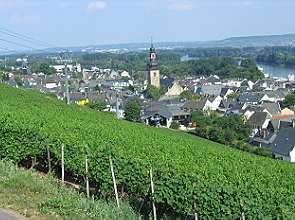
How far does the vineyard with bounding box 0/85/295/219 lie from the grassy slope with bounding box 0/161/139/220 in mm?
909

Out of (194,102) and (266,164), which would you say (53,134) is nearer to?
(266,164)

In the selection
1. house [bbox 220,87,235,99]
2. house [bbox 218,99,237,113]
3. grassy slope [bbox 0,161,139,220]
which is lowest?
house [bbox 220,87,235,99]

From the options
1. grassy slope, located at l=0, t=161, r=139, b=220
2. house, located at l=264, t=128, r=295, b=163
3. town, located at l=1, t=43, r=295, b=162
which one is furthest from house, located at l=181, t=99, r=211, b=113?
grassy slope, located at l=0, t=161, r=139, b=220

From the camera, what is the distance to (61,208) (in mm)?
9359

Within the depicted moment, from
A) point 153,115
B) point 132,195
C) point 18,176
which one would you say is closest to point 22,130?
point 18,176

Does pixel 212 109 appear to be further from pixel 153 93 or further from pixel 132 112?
pixel 132 112

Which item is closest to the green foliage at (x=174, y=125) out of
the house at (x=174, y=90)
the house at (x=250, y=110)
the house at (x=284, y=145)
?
the house at (x=250, y=110)

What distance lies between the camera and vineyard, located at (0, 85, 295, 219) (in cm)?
941

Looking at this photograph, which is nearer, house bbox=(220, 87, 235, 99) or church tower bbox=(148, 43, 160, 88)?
house bbox=(220, 87, 235, 99)

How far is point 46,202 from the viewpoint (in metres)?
9.60

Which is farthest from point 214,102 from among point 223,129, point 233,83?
point 233,83

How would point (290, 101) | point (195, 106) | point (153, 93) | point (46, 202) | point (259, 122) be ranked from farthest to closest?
1. point (153, 93)
2. point (290, 101)
3. point (195, 106)
4. point (259, 122)
5. point (46, 202)

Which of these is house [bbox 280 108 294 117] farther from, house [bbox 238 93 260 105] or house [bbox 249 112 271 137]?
house [bbox 238 93 260 105]

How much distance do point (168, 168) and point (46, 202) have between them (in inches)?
100
